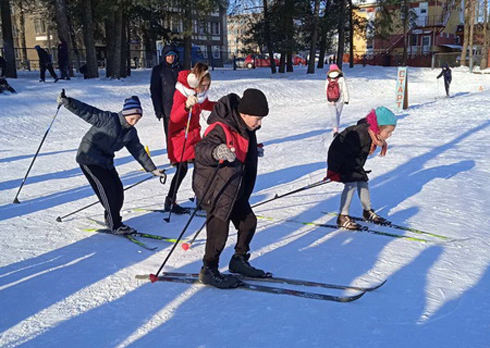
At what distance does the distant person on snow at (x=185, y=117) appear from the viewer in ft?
14.7

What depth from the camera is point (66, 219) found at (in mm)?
4855

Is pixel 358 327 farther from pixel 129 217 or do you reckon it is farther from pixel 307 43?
pixel 307 43

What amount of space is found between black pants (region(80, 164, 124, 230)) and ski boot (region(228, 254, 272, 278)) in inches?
60.7

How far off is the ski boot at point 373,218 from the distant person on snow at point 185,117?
6.91 ft

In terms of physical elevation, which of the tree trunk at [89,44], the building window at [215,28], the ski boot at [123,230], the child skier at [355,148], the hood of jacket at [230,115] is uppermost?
the building window at [215,28]

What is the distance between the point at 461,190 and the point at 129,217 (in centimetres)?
464

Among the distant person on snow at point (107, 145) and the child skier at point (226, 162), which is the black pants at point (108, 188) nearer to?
the distant person on snow at point (107, 145)

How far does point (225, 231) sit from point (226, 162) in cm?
52

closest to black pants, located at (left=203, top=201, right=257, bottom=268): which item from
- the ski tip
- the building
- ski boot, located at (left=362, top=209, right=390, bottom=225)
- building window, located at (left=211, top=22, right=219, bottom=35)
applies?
the ski tip

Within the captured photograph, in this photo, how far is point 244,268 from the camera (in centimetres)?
340

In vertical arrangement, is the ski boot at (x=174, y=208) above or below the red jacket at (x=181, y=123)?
below

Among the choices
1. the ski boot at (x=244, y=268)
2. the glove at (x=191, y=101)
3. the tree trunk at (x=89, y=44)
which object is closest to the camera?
the ski boot at (x=244, y=268)

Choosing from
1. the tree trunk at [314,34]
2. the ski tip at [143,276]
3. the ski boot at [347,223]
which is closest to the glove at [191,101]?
the ski tip at [143,276]

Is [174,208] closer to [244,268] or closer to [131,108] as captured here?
[131,108]
